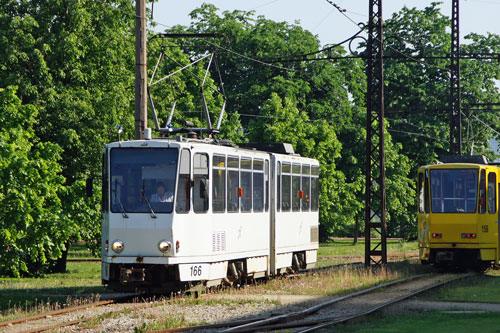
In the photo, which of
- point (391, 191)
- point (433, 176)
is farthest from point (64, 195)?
point (391, 191)

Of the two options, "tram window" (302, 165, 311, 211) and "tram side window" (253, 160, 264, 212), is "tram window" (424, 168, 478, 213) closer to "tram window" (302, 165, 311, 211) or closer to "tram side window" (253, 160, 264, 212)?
"tram window" (302, 165, 311, 211)

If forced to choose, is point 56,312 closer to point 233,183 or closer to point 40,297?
point 40,297

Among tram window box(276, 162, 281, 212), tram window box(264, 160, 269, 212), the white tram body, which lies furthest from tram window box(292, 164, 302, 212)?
the white tram body

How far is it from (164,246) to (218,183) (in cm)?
219

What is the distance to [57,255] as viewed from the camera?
27.6 meters

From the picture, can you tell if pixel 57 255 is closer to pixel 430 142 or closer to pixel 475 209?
pixel 475 209

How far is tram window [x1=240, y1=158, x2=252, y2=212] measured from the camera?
20969 millimetres

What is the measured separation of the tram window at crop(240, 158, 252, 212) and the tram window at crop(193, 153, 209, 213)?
7.02 feet

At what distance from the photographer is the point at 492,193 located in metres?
27.0

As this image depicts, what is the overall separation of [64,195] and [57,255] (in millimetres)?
3626

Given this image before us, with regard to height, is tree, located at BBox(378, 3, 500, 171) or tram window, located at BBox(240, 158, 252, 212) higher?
tree, located at BBox(378, 3, 500, 171)

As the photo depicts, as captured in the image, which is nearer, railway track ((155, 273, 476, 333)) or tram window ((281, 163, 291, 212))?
railway track ((155, 273, 476, 333))

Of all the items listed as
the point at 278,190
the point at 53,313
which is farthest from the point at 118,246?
the point at 278,190

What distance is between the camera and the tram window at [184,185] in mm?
18203
